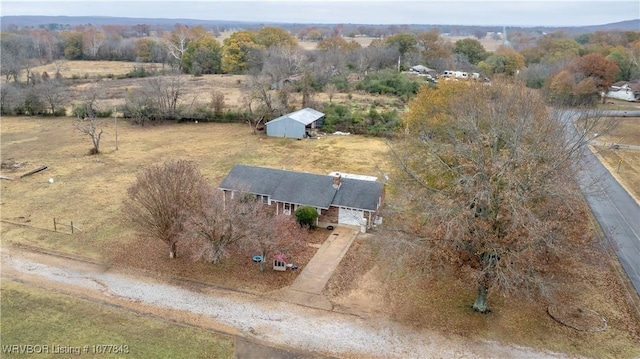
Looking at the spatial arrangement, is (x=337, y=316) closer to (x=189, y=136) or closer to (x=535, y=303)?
(x=535, y=303)

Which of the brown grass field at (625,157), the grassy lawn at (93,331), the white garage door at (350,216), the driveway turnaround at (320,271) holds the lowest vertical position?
the grassy lawn at (93,331)

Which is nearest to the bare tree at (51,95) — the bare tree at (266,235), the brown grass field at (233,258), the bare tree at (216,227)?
the brown grass field at (233,258)

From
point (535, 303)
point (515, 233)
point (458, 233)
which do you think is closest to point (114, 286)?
point (458, 233)

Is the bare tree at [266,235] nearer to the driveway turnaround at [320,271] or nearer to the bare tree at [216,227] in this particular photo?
the bare tree at [216,227]

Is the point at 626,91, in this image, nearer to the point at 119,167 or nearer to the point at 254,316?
the point at 119,167

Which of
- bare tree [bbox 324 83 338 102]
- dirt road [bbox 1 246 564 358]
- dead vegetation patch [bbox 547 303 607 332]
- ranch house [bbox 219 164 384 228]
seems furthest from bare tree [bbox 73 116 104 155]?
dead vegetation patch [bbox 547 303 607 332]

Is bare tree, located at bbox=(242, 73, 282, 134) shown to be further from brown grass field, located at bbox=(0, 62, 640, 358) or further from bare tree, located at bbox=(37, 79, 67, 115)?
bare tree, located at bbox=(37, 79, 67, 115)
